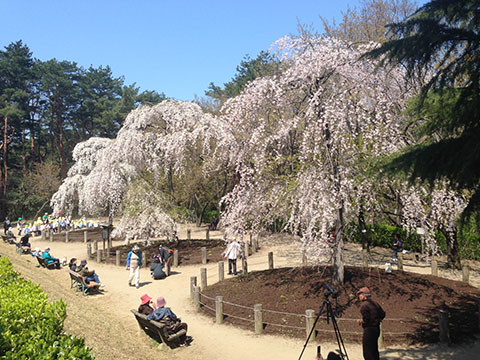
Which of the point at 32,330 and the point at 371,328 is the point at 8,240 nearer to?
the point at 32,330

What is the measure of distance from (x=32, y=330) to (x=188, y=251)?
13808 mm

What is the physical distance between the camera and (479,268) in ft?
52.6

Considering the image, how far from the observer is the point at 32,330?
19.3ft

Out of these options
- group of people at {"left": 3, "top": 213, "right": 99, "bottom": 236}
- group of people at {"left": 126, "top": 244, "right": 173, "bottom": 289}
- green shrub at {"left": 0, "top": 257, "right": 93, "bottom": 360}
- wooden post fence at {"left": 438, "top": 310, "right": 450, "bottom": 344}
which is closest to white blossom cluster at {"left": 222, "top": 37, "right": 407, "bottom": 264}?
wooden post fence at {"left": 438, "top": 310, "right": 450, "bottom": 344}

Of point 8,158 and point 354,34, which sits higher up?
point 354,34

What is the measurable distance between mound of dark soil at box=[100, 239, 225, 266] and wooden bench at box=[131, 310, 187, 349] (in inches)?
342

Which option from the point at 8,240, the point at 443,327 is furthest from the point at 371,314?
the point at 8,240

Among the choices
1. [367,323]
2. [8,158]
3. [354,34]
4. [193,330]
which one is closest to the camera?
[367,323]

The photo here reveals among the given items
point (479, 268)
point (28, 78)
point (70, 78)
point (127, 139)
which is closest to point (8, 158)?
point (28, 78)

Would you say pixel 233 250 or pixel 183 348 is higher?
pixel 233 250

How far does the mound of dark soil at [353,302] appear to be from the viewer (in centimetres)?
862

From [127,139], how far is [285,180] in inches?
458

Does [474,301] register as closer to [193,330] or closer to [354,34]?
[193,330]

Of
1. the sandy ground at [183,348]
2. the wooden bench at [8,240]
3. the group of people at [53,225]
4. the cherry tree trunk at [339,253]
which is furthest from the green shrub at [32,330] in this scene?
the group of people at [53,225]
